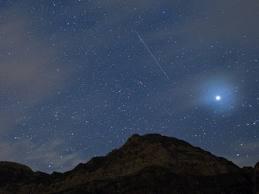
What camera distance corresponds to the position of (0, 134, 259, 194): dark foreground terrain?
11275cm

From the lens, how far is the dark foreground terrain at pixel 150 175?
112750mm

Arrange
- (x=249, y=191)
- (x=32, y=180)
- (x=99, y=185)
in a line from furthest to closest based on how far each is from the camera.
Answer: (x=32, y=180) → (x=99, y=185) → (x=249, y=191)

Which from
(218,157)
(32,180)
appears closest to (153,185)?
(218,157)

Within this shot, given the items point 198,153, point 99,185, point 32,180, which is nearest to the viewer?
point 99,185

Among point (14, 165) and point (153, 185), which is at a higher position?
point (153, 185)

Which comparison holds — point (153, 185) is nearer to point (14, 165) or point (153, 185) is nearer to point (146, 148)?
point (146, 148)

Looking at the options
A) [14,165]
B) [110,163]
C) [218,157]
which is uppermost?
[110,163]

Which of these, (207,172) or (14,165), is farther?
(14,165)

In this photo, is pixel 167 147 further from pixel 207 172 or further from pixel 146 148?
pixel 207 172

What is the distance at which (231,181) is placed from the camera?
115m

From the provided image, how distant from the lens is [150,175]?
118 m

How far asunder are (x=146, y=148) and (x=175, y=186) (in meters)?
25.8

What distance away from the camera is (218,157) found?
13550cm

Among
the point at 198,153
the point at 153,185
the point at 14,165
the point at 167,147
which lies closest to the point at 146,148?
the point at 167,147
